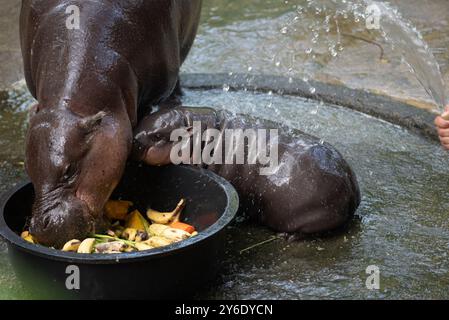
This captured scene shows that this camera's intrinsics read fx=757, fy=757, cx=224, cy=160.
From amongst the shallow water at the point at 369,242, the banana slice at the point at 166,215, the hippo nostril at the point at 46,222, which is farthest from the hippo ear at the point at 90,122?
the shallow water at the point at 369,242

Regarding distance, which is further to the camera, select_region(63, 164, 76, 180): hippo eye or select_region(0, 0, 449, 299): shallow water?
select_region(0, 0, 449, 299): shallow water

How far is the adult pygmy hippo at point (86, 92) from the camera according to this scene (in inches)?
130

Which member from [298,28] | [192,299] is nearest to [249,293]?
[192,299]

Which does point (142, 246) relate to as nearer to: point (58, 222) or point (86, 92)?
point (58, 222)

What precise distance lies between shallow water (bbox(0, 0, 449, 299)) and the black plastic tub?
198 mm

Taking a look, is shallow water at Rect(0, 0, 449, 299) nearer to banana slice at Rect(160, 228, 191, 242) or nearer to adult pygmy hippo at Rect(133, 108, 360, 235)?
adult pygmy hippo at Rect(133, 108, 360, 235)

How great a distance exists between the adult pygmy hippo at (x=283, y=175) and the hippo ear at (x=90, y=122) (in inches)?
17.4

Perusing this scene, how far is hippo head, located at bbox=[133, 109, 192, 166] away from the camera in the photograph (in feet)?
12.5

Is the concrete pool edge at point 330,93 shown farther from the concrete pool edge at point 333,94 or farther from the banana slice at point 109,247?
the banana slice at point 109,247

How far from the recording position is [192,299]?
338 centimetres

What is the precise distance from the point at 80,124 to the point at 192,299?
92cm

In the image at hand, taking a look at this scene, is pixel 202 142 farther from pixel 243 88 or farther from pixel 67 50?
pixel 243 88

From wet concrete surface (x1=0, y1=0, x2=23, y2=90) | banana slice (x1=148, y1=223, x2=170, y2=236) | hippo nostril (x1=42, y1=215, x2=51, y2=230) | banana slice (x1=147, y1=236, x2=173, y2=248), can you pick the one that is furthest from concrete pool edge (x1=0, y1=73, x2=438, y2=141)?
hippo nostril (x1=42, y1=215, x2=51, y2=230)

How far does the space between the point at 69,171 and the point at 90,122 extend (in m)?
0.24
